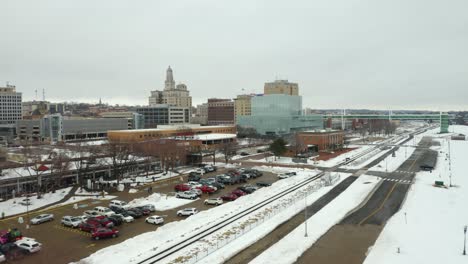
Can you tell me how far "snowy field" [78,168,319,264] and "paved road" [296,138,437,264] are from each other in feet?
30.4

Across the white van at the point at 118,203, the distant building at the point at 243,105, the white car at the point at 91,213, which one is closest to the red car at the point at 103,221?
the white car at the point at 91,213

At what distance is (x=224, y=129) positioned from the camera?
112 meters

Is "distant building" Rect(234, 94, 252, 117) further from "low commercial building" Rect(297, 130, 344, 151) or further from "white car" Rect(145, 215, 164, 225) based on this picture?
"white car" Rect(145, 215, 164, 225)

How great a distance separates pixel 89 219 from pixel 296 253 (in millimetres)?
17592

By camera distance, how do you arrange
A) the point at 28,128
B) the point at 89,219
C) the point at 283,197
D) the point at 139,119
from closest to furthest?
the point at 89,219, the point at 283,197, the point at 28,128, the point at 139,119

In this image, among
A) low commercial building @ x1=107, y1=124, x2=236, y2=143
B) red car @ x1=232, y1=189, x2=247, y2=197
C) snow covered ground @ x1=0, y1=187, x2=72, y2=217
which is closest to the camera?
snow covered ground @ x1=0, y1=187, x2=72, y2=217

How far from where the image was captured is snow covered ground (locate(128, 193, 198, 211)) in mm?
34875

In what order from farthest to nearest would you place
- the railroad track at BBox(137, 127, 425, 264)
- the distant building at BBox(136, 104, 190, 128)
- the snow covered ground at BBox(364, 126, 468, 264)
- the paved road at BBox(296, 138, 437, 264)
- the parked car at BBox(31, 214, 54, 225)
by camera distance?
the distant building at BBox(136, 104, 190, 128) → the parked car at BBox(31, 214, 54, 225) → the paved road at BBox(296, 138, 437, 264) → the snow covered ground at BBox(364, 126, 468, 264) → the railroad track at BBox(137, 127, 425, 264)

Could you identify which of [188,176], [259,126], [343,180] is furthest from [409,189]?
[259,126]

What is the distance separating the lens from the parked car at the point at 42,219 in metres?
29.4

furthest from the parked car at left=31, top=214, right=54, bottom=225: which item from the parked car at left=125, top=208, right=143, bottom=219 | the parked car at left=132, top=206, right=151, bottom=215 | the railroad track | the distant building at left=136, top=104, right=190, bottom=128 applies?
the distant building at left=136, top=104, right=190, bottom=128

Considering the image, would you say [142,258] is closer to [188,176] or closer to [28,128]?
[188,176]

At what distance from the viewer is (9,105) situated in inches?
5930

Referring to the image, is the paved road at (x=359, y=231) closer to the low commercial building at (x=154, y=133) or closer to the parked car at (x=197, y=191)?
the parked car at (x=197, y=191)
